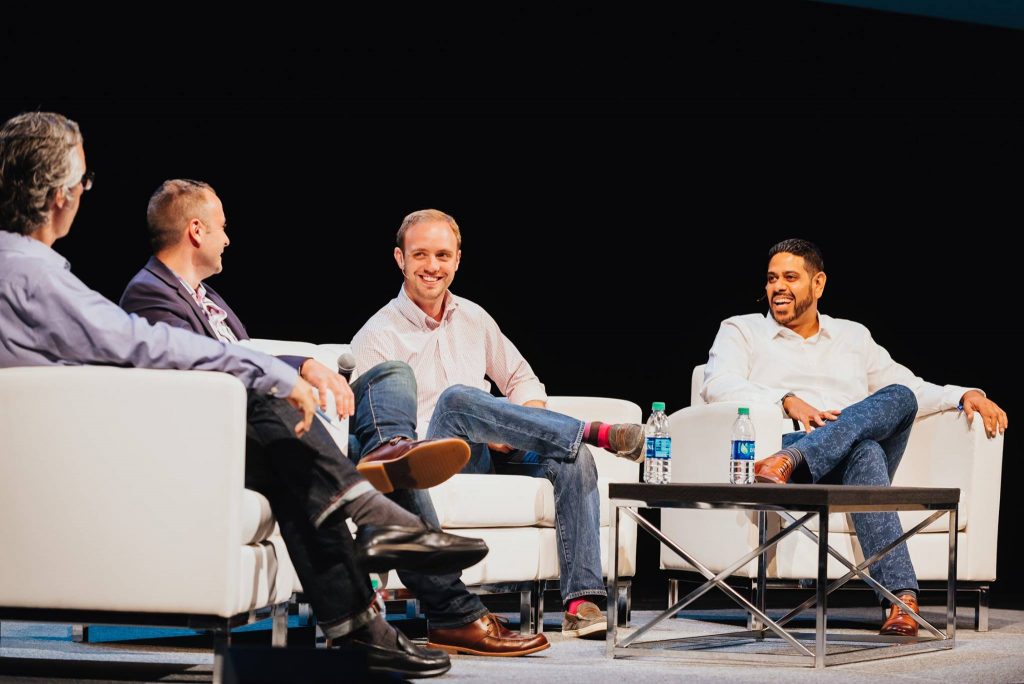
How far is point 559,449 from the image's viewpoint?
3.26 m

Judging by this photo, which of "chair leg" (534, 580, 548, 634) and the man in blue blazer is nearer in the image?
the man in blue blazer

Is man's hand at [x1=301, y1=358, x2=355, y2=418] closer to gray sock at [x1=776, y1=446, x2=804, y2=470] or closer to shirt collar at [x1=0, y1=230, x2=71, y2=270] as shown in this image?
shirt collar at [x1=0, y1=230, x2=71, y2=270]

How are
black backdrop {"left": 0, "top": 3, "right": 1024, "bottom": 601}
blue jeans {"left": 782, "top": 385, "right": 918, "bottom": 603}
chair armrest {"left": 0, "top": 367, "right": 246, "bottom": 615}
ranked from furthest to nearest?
black backdrop {"left": 0, "top": 3, "right": 1024, "bottom": 601} < blue jeans {"left": 782, "top": 385, "right": 918, "bottom": 603} < chair armrest {"left": 0, "top": 367, "right": 246, "bottom": 615}

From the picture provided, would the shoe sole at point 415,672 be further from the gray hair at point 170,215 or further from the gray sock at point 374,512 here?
the gray hair at point 170,215

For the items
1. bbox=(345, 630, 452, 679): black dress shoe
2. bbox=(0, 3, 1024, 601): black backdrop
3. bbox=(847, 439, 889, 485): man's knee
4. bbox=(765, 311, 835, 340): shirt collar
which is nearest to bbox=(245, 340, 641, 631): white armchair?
bbox=(345, 630, 452, 679): black dress shoe

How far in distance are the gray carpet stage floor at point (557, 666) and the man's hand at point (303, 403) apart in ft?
1.80

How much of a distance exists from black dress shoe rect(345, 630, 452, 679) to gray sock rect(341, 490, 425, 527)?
25 cm

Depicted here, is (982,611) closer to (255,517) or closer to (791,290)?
(791,290)

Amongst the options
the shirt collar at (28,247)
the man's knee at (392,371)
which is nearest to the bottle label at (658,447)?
the man's knee at (392,371)

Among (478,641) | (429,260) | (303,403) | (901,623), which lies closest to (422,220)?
(429,260)

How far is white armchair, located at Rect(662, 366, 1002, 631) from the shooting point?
12.1 feet

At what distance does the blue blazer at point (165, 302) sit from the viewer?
277cm

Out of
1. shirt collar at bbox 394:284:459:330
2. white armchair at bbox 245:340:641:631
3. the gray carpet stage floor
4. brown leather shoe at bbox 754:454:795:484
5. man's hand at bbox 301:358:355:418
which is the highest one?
shirt collar at bbox 394:284:459:330

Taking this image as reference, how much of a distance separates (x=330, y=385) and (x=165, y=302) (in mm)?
470
